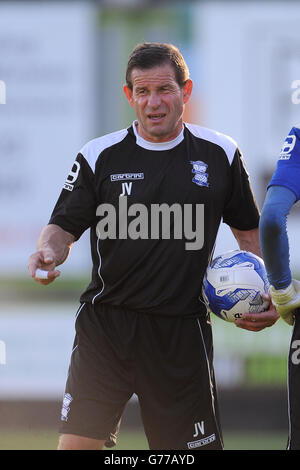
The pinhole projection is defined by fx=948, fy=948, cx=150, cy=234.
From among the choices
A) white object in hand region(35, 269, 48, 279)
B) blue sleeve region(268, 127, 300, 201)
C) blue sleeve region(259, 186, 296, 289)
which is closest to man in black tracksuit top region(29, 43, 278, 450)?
white object in hand region(35, 269, 48, 279)

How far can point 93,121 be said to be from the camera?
9328 mm

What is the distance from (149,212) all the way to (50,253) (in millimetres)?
523

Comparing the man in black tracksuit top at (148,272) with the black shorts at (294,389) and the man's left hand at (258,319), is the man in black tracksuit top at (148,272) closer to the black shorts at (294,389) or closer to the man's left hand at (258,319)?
the man's left hand at (258,319)

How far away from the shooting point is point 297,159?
3.83m

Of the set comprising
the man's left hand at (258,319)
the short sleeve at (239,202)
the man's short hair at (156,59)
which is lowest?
the man's left hand at (258,319)

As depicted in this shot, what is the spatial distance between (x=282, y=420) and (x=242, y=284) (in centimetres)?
523

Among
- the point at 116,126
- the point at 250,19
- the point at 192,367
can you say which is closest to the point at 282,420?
the point at 116,126

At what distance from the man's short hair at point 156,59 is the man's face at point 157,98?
24 mm

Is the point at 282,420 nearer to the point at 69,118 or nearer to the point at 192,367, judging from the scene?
the point at 69,118

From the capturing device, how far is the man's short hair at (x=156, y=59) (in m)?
4.64
